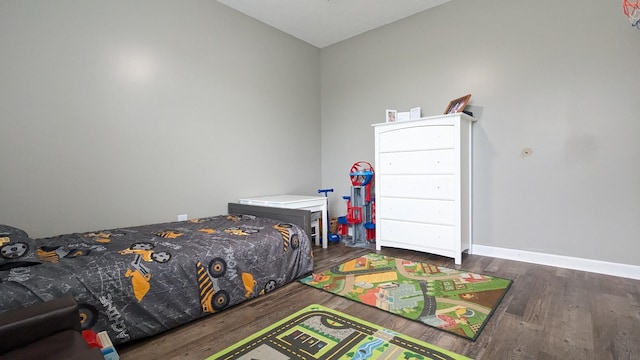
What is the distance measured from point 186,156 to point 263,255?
4.67 feet

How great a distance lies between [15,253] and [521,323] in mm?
2773

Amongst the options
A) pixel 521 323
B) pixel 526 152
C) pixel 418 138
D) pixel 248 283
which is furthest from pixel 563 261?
pixel 248 283

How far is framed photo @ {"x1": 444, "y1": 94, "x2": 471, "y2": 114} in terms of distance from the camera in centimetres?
300

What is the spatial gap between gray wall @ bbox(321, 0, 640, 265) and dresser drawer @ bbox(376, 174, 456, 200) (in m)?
0.58

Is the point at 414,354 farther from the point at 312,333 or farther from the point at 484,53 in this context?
the point at 484,53

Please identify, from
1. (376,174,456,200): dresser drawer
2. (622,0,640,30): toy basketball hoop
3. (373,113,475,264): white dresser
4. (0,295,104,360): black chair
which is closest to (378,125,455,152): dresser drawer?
(373,113,475,264): white dresser

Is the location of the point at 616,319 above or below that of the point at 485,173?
below

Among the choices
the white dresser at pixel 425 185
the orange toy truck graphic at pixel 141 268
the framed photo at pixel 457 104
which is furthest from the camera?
the framed photo at pixel 457 104

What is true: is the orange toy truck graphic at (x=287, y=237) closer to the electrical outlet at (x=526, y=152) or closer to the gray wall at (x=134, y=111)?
the gray wall at (x=134, y=111)

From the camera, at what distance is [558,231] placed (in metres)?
2.72

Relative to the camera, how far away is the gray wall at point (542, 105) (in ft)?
8.02

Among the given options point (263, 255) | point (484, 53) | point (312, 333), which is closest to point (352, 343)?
point (312, 333)

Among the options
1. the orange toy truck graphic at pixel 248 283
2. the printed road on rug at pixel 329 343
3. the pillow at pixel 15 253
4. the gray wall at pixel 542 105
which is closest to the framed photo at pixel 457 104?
the gray wall at pixel 542 105

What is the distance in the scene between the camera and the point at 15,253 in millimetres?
1476
